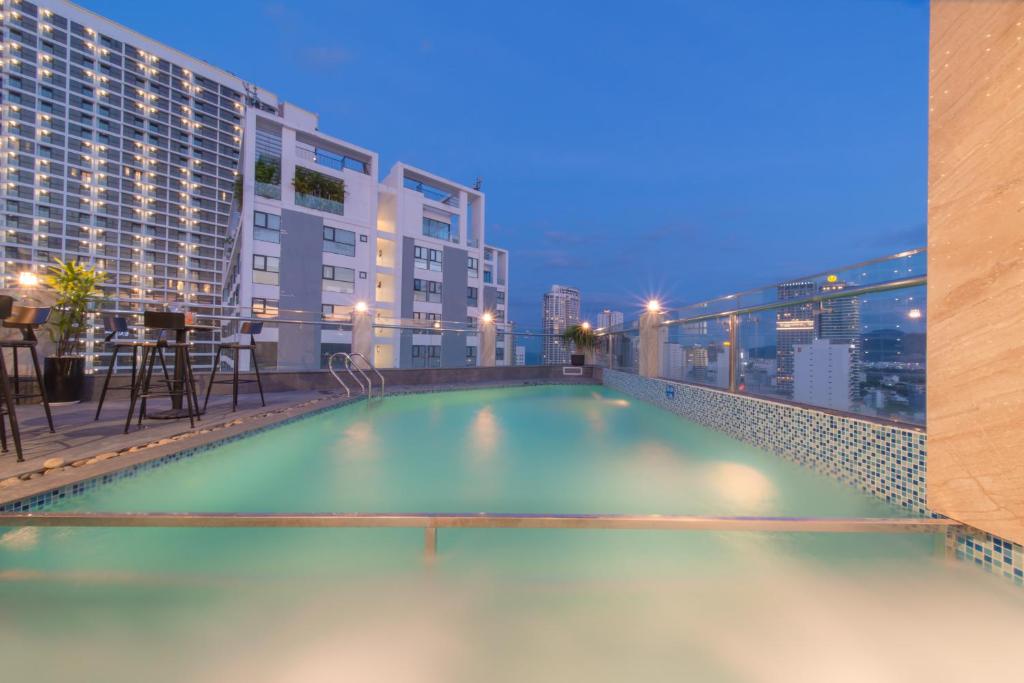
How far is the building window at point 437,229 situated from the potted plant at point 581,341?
48.1 ft

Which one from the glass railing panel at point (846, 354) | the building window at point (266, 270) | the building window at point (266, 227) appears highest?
the building window at point (266, 227)

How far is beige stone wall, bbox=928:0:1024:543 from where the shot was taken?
5.11ft

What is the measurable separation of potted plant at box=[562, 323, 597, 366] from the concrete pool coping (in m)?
7.87

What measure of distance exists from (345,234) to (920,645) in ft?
71.1

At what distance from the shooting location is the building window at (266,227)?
17.0m

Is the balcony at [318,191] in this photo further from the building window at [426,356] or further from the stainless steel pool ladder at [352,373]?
the stainless steel pool ladder at [352,373]

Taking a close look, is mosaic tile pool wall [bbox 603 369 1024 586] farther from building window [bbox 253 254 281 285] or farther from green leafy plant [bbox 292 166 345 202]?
green leafy plant [bbox 292 166 345 202]

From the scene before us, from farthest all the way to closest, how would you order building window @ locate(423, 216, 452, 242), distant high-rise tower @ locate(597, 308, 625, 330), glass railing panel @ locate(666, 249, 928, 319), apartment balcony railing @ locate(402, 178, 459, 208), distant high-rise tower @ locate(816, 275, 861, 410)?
building window @ locate(423, 216, 452, 242)
apartment balcony railing @ locate(402, 178, 459, 208)
distant high-rise tower @ locate(597, 308, 625, 330)
distant high-rise tower @ locate(816, 275, 861, 410)
glass railing panel @ locate(666, 249, 928, 319)

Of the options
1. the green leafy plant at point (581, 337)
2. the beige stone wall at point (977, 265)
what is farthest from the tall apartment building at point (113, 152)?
the beige stone wall at point (977, 265)

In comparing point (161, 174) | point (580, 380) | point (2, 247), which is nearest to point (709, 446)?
point (580, 380)

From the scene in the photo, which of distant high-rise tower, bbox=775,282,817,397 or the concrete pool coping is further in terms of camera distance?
distant high-rise tower, bbox=775,282,817,397

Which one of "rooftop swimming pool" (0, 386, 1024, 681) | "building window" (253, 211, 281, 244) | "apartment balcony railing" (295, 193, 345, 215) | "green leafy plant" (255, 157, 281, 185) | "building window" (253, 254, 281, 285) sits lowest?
"rooftop swimming pool" (0, 386, 1024, 681)

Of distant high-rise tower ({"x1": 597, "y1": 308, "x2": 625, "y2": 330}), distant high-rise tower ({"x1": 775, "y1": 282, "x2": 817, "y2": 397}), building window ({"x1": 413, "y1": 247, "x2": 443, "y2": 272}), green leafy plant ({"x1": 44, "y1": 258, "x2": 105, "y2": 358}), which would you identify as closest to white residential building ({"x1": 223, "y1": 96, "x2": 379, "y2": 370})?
building window ({"x1": 413, "y1": 247, "x2": 443, "y2": 272})

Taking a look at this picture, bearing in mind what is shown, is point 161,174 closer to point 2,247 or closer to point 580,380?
point 2,247
